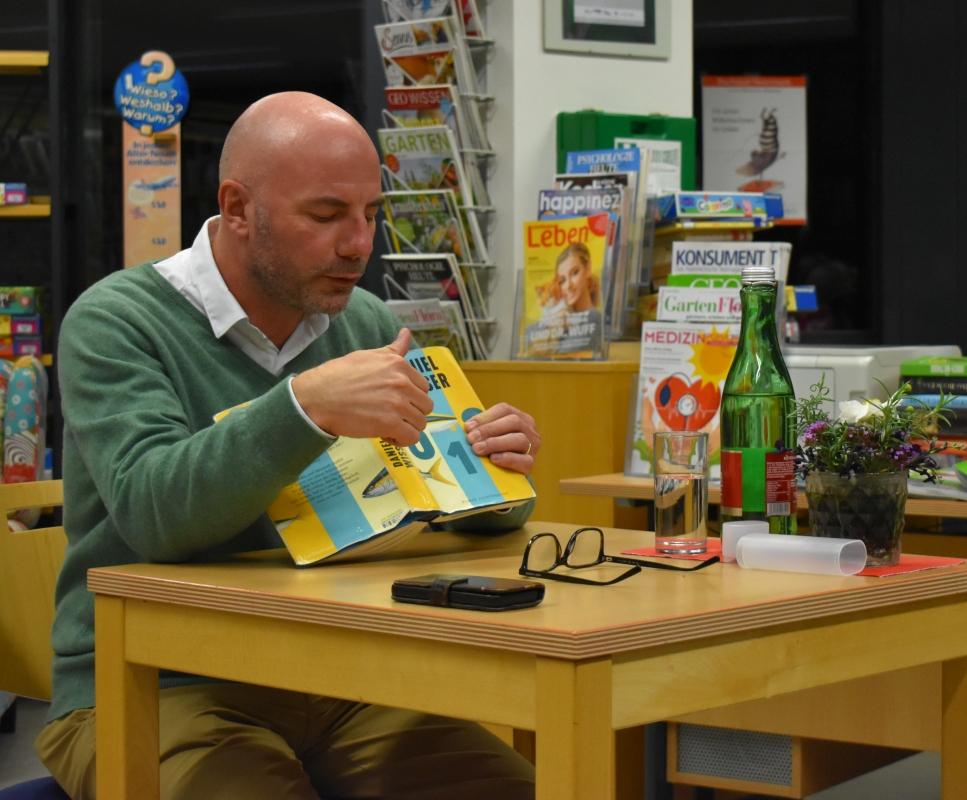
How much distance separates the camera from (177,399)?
1876mm

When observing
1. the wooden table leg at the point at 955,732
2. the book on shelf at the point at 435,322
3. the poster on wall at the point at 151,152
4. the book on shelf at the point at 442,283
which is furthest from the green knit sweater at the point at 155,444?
the poster on wall at the point at 151,152

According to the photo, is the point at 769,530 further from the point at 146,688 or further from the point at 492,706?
the point at 146,688

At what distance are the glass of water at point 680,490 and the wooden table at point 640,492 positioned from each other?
3.15 ft

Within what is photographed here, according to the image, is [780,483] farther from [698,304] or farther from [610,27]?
[610,27]

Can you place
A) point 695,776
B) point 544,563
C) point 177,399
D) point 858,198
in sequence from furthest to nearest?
point 858,198, point 695,776, point 177,399, point 544,563

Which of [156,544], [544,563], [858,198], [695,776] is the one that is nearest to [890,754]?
[695,776]

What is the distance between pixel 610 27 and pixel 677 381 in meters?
1.21

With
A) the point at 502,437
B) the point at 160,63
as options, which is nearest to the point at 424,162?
the point at 160,63

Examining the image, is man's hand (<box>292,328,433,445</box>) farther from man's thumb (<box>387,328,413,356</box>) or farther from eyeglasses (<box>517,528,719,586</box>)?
eyeglasses (<box>517,528,719,586</box>)

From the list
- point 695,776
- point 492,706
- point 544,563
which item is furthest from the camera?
point 695,776

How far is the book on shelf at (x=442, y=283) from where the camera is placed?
3820 millimetres

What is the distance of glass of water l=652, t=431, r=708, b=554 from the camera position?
1683 mm

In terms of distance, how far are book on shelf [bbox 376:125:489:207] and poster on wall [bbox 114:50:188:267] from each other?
1355 millimetres

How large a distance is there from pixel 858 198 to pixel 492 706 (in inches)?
188
